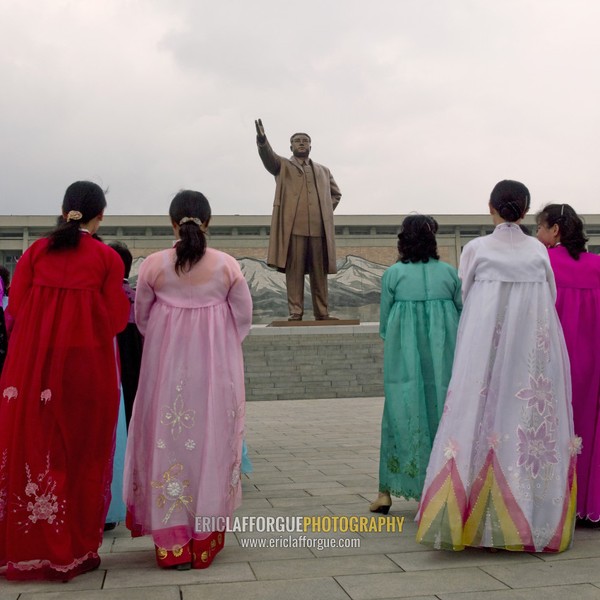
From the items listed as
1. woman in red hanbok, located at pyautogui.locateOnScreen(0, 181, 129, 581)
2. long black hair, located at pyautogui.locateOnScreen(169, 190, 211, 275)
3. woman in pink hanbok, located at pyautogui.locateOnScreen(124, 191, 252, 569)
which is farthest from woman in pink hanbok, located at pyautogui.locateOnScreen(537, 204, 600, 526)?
woman in red hanbok, located at pyautogui.locateOnScreen(0, 181, 129, 581)

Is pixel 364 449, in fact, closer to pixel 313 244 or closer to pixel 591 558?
pixel 591 558

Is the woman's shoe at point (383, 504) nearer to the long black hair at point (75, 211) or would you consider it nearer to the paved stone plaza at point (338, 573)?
the paved stone plaza at point (338, 573)

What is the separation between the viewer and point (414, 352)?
338 cm

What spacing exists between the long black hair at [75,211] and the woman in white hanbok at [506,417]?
1.46 metres

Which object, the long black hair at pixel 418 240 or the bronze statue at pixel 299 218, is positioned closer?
the long black hair at pixel 418 240

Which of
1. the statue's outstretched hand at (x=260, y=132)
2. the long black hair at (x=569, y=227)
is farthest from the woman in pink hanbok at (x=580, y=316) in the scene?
the statue's outstretched hand at (x=260, y=132)

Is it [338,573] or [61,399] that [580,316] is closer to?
[338,573]

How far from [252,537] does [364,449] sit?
2591 mm

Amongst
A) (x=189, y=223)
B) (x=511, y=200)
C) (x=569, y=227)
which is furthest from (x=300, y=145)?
(x=189, y=223)

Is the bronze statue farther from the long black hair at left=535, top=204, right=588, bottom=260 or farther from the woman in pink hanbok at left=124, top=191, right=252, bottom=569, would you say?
the woman in pink hanbok at left=124, top=191, right=252, bottom=569

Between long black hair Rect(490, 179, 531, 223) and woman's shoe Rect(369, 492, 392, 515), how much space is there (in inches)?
53.7

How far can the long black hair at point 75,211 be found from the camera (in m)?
2.68

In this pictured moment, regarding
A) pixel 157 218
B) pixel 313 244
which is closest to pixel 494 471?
pixel 313 244

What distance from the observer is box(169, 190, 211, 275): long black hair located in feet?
9.06
